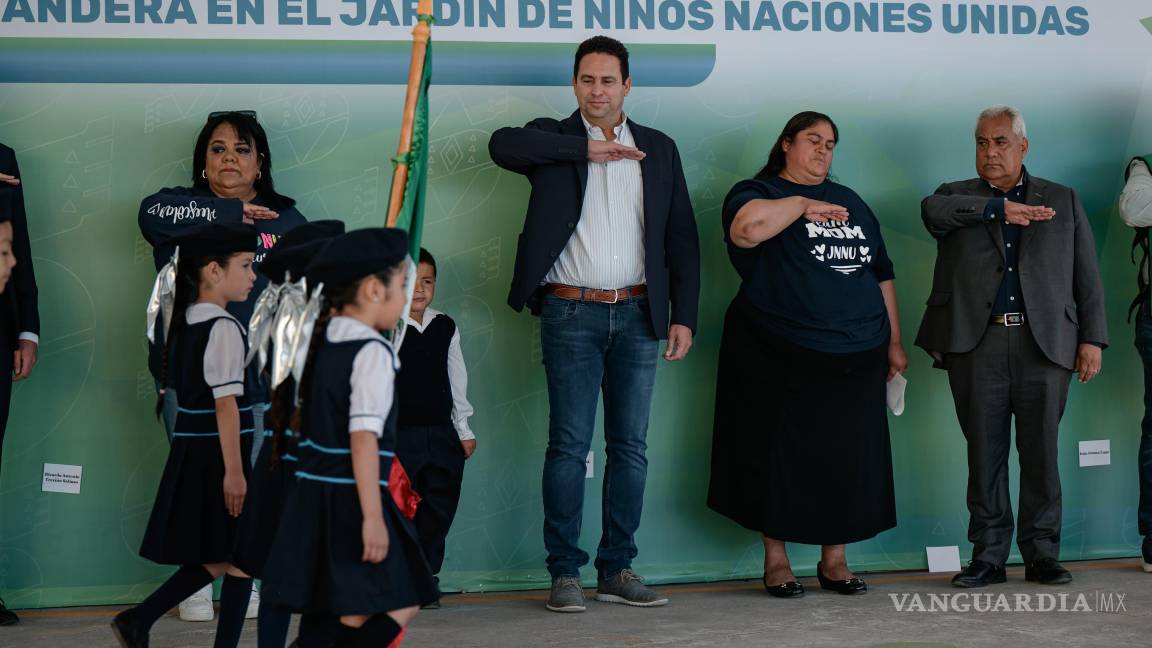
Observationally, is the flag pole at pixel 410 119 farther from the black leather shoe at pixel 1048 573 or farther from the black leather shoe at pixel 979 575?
the black leather shoe at pixel 1048 573

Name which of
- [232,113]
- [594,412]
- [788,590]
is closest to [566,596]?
[594,412]

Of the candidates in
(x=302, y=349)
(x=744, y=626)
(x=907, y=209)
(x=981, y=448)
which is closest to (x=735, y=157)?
(x=907, y=209)

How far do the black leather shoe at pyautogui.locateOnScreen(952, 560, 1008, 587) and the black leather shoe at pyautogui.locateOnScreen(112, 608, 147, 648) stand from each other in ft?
8.13

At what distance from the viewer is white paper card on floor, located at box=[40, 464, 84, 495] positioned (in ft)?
12.9

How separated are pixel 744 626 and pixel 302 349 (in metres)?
1.62

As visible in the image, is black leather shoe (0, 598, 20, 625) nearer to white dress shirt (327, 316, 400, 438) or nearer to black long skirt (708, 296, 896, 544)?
white dress shirt (327, 316, 400, 438)

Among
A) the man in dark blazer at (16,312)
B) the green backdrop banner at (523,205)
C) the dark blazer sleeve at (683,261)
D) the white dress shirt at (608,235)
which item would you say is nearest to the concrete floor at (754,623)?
the green backdrop banner at (523,205)

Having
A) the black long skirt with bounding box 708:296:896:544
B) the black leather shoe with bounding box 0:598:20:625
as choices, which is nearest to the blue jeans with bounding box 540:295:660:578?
the black long skirt with bounding box 708:296:896:544

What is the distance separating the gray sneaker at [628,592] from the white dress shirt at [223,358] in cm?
137

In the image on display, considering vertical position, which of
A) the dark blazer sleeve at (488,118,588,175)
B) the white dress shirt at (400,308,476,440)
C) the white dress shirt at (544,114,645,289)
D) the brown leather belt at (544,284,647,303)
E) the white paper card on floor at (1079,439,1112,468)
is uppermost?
the dark blazer sleeve at (488,118,588,175)

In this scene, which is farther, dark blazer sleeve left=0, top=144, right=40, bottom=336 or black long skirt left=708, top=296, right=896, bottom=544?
black long skirt left=708, top=296, right=896, bottom=544

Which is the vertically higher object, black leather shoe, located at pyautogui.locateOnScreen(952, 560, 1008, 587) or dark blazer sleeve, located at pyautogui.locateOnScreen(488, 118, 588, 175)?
dark blazer sleeve, located at pyautogui.locateOnScreen(488, 118, 588, 175)

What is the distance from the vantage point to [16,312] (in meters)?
3.61

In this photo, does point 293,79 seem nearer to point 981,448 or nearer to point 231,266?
point 231,266
